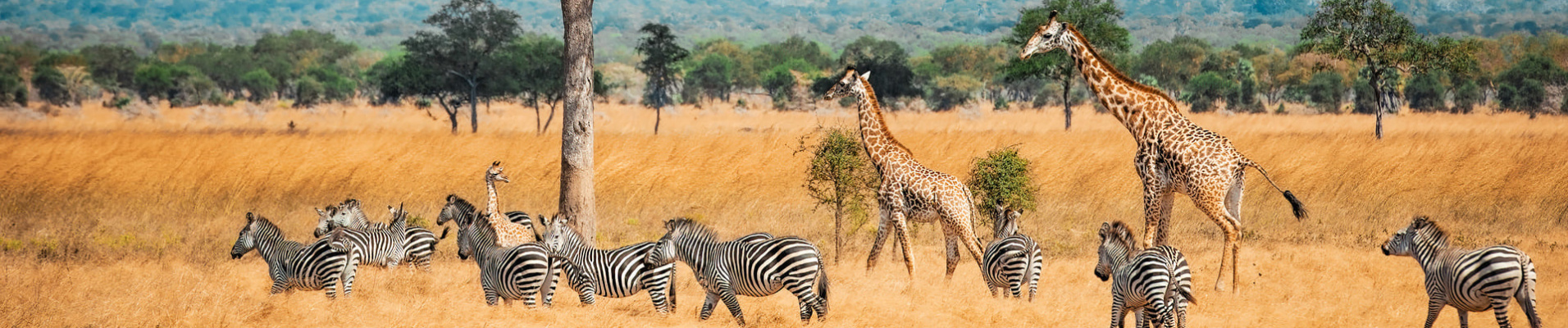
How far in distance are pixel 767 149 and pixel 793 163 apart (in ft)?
3.67

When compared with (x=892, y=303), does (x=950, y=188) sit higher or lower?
higher

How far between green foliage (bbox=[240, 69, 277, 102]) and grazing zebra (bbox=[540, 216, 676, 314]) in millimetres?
64361

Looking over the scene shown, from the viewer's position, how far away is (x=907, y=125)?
37875 millimetres

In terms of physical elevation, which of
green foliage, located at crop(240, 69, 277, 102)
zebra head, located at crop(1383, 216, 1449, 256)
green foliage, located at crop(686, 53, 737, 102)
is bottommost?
green foliage, located at crop(240, 69, 277, 102)

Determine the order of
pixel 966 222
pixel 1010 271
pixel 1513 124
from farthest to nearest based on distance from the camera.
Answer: pixel 1513 124 < pixel 966 222 < pixel 1010 271

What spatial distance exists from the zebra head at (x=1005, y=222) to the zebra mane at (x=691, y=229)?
3301mm

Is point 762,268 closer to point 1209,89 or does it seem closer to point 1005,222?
point 1005,222

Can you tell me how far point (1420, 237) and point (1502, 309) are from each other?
1017 mm

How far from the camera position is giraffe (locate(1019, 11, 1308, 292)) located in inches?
434

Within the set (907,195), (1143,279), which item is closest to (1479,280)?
(1143,279)

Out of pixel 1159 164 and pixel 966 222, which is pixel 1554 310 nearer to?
pixel 1159 164

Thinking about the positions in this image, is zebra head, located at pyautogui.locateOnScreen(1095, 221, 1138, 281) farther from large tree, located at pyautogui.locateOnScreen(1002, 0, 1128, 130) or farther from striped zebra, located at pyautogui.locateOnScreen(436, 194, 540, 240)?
large tree, located at pyautogui.locateOnScreen(1002, 0, 1128, 130)

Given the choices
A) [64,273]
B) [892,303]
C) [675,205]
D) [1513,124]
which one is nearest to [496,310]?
[892,303]

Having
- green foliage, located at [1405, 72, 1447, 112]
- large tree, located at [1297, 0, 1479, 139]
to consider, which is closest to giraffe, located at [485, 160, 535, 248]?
large tree, located at [1297, 0, 1479, 139]
